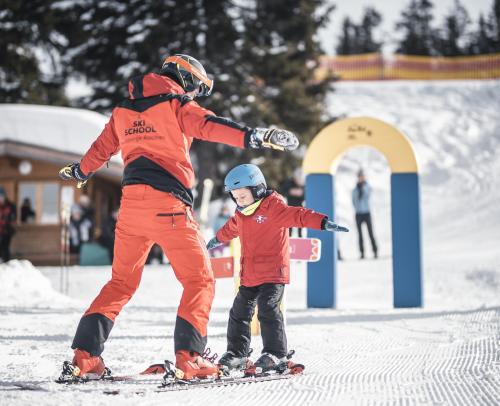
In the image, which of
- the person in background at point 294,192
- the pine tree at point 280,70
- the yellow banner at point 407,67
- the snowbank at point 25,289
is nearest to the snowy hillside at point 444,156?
the yellow banner at point 407,67

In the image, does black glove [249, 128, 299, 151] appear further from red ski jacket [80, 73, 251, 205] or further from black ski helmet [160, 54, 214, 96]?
black ski helmet [160, 54, 214, 96]

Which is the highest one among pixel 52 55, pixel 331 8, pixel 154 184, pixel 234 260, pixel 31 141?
pixel 331 8

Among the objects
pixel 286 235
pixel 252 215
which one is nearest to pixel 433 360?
pixel 286 235

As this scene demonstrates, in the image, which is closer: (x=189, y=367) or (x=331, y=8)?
(x=189, y=367)

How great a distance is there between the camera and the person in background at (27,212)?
16.3m

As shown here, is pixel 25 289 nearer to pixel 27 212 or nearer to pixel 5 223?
pixel 5 223

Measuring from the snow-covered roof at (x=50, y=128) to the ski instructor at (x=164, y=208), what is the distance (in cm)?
1224

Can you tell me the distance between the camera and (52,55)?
75.9 ft

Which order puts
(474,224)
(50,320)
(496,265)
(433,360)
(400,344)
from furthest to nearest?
1. (474,224)
2. (496,265)
3. (50,320)
4. (400,344)
5. (433,360)

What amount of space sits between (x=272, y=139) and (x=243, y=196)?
3.39 feet

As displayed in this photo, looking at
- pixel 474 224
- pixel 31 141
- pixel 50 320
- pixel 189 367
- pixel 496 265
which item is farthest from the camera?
pixel 474 224

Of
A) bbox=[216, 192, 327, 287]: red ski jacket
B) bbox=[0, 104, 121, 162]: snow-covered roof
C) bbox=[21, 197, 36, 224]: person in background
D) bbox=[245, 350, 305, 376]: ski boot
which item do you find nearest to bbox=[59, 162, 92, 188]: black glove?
bbox=[216, 192, 327, 287]: red ski jacket

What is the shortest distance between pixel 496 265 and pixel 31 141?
1128 cm

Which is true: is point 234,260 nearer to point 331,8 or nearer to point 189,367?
point 189,367
